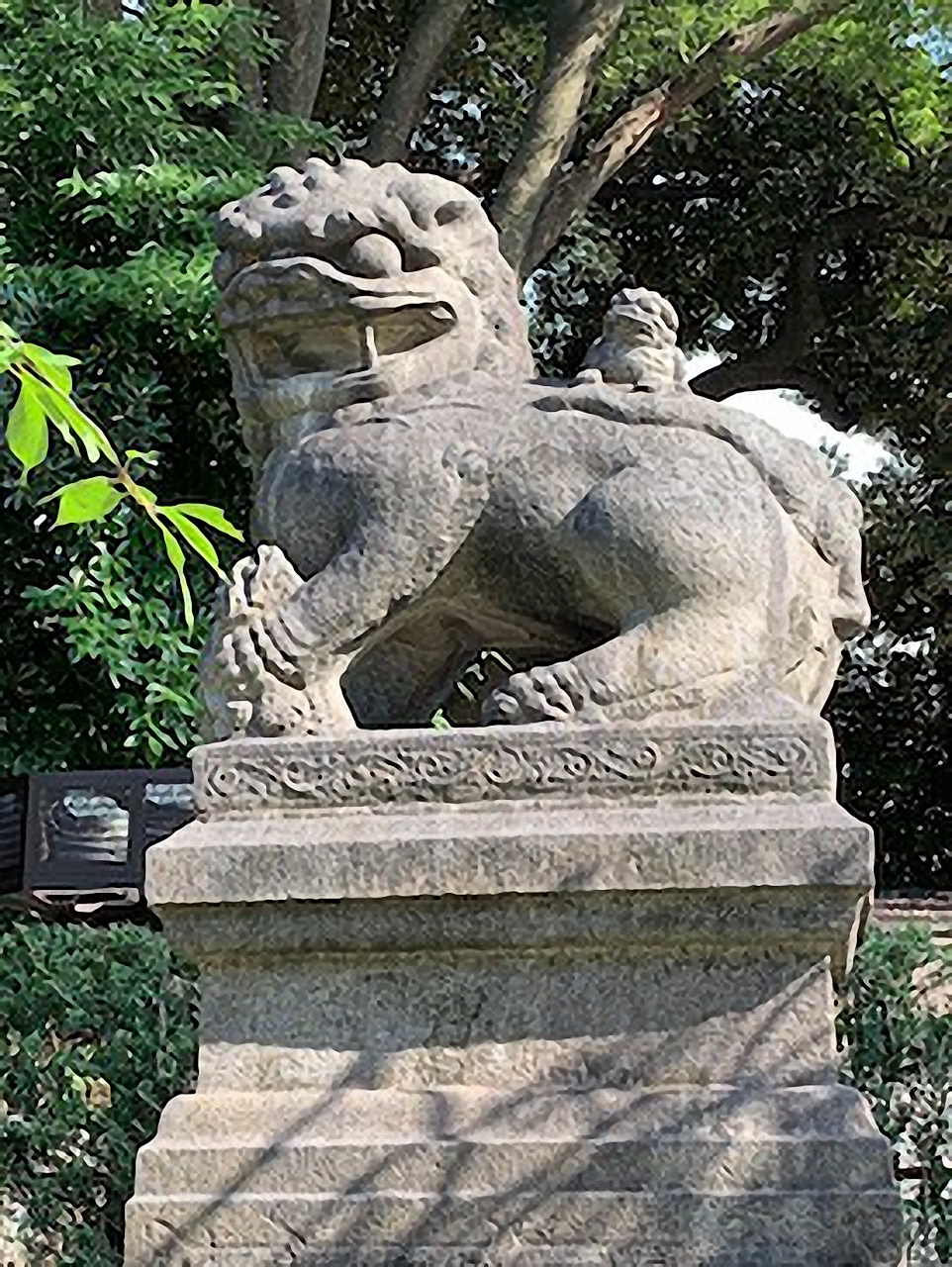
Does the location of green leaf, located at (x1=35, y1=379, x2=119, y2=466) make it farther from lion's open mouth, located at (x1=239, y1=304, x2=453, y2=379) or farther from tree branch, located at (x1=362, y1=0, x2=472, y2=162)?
tree branch, located at (x1=362, y1=0, x2=472, y2=162)

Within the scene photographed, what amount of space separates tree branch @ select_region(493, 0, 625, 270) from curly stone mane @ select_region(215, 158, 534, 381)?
6547 millimetres

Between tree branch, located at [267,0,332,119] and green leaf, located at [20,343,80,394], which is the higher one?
green leaf, located at [20,343,80,394]

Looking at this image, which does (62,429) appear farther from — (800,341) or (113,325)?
(800,341)

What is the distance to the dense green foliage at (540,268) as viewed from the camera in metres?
8.33

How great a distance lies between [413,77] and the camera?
35.1ft

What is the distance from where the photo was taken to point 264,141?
9359 mm

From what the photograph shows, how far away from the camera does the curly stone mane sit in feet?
12.1

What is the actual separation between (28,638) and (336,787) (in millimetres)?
5518

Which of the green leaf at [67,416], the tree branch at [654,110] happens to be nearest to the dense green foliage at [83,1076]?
the green leaf at [67,416]

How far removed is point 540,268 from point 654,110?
199 cm

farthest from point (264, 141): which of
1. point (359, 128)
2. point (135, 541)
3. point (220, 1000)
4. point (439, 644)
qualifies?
point (220, 1000)

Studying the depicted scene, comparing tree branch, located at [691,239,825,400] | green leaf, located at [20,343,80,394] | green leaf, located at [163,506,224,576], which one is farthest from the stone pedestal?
tree branch, located at [691,239,825,400]

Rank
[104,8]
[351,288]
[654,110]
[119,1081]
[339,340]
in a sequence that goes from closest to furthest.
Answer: [351,288] → [339,340] → [119,1081] → [104,8] → [654,110]

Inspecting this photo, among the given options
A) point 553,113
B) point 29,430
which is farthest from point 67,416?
point 553,113
